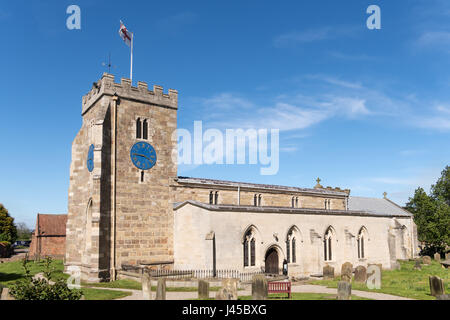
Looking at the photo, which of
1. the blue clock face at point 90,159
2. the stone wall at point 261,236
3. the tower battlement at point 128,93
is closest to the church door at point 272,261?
the stone wall at point 261,236

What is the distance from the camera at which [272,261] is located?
101 feet

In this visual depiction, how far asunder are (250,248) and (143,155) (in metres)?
11.8

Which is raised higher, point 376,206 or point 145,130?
point 145,130

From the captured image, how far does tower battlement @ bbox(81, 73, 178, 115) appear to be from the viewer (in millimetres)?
29203

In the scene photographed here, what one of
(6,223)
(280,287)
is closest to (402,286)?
(280,287)

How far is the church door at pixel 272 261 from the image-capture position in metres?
30.4

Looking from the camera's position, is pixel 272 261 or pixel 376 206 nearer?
pixel 272 261

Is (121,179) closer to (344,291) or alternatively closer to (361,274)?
(344,291)

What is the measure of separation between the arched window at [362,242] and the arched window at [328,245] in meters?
4.69

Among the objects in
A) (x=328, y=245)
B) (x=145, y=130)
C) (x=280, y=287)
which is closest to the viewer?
(x=280, y=287)

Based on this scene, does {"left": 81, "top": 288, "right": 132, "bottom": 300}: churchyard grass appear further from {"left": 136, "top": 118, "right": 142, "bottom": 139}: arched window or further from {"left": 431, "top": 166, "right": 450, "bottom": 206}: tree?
{"left": 431, "top": 166, "right": 450, "bottom": 206}: tree

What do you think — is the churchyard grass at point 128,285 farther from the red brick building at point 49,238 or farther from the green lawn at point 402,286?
the red brick building at point 49,238
